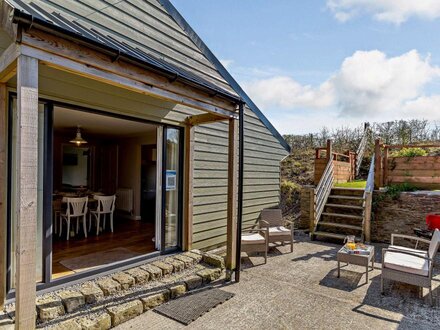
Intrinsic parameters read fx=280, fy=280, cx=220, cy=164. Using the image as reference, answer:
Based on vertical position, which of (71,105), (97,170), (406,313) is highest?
(71,105)

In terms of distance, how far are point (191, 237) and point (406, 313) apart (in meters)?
3.37

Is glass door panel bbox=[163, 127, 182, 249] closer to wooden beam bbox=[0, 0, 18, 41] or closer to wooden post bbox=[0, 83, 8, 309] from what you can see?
wooden post bbox=[0, 83, 8, 309]

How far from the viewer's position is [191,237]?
5191 mm

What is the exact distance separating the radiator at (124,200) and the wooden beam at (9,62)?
6118 mm

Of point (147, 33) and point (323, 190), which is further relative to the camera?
point (323, 190)

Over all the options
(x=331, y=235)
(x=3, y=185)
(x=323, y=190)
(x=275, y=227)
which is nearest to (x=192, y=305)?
(x=3, y=185)

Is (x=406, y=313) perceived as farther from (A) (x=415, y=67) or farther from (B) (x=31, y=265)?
(A) (x=415, y=67)

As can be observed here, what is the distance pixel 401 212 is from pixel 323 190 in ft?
6.10

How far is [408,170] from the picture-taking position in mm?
7293

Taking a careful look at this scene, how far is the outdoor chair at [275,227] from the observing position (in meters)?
6.05

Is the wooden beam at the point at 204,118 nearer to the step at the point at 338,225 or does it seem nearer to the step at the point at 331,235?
the step at the point at 331,235

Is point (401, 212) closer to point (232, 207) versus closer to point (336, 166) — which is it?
point (336, 166)

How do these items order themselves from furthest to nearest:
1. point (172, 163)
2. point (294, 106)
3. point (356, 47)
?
point (294, 106), point (356, 47), point (172, 163)

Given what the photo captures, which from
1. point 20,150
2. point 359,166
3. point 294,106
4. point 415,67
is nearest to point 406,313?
point 20,150
